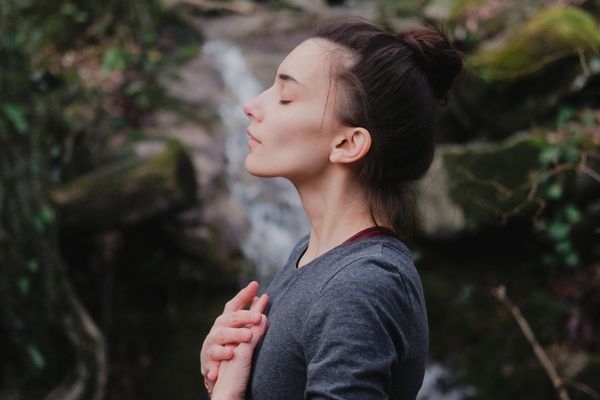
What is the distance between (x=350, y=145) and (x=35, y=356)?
3.06 m

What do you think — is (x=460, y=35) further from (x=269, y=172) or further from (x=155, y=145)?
(x=269, y=172)

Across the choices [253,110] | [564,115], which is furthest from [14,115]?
[564,115]

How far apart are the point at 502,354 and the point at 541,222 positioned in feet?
2.72

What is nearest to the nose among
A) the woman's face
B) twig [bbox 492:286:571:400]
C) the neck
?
the woman's face

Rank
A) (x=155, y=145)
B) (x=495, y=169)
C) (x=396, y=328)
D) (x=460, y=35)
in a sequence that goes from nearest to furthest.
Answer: (x=396, y=328) → (x=495, y=169) → (x=155, y=145) → (x=460, y=35)

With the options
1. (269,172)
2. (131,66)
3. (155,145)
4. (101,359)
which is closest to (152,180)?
(155,145)

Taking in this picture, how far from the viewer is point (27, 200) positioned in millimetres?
3742

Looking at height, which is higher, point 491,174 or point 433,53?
point 433,53

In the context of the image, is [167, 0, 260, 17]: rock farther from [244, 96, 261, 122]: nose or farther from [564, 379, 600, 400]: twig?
[244, 96, 261, 122]: nose

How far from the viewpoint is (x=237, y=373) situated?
4.56 ft

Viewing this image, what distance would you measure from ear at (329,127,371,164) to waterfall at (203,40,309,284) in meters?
3.85

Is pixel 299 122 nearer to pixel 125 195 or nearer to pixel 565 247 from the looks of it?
pixel 565 247

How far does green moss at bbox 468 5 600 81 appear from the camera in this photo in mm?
4715

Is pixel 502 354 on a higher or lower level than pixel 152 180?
lower
